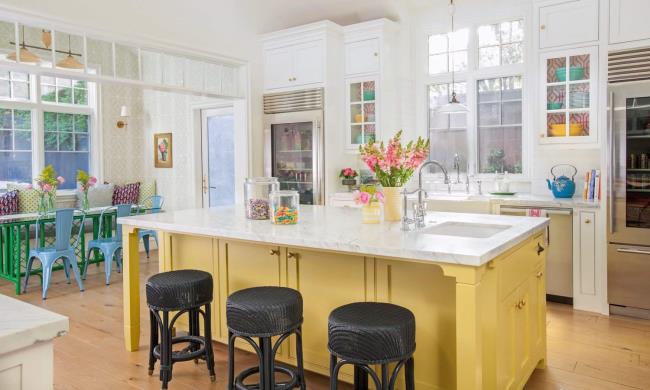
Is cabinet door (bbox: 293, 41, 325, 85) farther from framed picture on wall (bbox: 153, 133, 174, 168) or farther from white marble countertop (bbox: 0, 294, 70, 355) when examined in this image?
white marble countertop (bbox: 0, 294, 70, 355)

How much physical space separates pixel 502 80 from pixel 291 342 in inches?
148

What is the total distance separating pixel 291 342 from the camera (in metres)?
3.02

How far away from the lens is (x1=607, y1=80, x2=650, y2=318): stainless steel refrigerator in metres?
3.99

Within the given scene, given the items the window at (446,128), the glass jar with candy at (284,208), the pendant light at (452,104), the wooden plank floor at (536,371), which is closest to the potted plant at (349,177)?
the window at (446,128)

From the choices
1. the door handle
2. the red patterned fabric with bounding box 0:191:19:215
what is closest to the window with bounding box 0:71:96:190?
the red patterned fabric with bounding box 0:191:19:215

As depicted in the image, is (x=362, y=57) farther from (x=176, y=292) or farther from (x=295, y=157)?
(x=176, y=292)

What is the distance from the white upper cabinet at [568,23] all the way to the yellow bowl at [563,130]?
0.73 m

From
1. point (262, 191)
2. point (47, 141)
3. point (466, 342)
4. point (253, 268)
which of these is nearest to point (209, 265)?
point (253, 268)

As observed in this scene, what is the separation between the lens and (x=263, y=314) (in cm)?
231

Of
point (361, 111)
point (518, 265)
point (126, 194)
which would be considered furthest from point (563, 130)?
point (126, 194)

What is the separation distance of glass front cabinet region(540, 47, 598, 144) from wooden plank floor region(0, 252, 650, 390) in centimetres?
158

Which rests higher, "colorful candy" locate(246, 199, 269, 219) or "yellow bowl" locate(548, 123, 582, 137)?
"yellow bowl" locate(548, 123, 582, 137)

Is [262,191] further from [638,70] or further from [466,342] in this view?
[638,70]

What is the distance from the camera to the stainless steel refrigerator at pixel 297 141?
18.4 feet
